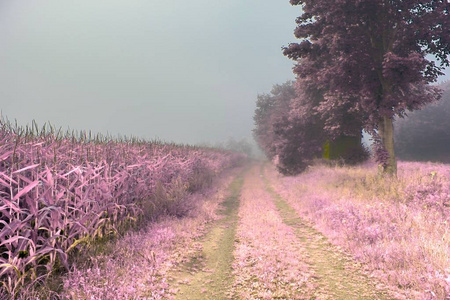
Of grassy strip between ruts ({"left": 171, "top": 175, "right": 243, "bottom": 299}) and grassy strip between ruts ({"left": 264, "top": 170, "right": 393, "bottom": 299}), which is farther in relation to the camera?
grassy strip between ruts ({"left": 171, "top": 175, "right": 243, "bottom": 299})

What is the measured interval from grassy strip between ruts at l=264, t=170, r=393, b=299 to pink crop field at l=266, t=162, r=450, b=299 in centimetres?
23

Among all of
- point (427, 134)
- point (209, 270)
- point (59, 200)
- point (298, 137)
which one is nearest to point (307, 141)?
point (298, 137)

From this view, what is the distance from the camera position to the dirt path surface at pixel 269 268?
3383mm

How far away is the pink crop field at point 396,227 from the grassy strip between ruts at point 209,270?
98.7 inches

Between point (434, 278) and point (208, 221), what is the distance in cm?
539

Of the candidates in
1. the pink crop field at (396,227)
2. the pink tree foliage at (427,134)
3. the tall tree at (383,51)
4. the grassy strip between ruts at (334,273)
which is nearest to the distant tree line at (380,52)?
the tall tree at (383,51)

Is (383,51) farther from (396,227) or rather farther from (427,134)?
(427,134)

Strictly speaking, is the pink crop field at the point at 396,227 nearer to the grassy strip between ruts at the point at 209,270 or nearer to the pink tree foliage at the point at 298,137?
the grassy strip between ruts at the point at 209,270

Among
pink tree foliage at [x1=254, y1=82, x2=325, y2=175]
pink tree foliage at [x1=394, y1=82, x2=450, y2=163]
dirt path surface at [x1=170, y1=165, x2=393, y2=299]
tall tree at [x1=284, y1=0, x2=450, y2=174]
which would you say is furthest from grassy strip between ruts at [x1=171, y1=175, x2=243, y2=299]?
pink tree foliage at [x1=394, y1=82, x2=450, y2=163]

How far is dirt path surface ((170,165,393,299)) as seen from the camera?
3383 mm

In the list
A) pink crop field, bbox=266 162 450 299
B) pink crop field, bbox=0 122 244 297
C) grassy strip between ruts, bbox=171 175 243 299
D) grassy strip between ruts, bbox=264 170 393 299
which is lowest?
grassy strip between ruts, bbox=264 170 393 299

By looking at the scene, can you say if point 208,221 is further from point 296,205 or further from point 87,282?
point 87,282

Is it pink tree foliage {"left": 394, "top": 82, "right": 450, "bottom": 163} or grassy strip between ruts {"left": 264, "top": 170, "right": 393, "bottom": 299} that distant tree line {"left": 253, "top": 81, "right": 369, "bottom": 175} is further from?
grassy strip between ruts {"left": 264, "top": 170, "right": 393, "bottom": 299}

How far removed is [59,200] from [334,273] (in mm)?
4730
